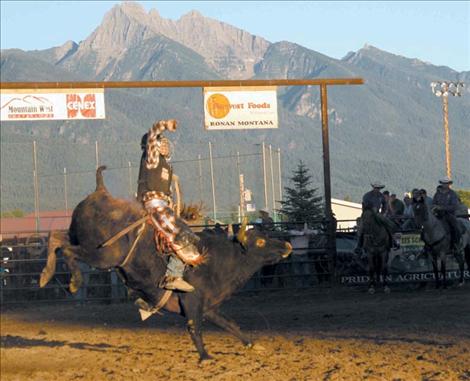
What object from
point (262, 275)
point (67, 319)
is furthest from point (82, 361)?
point (262, 275)

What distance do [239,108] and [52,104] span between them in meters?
3.61

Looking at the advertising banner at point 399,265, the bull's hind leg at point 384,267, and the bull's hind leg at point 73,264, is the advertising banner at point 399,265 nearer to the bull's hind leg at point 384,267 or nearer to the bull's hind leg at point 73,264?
the bull's hind leg at point 384,267

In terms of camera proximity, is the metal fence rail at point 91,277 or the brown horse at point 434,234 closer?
the metal fence rail at point 91,277

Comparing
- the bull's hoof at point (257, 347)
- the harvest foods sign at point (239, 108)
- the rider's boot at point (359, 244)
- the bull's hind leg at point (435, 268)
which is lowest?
the bull's hoof at point (257, 347)

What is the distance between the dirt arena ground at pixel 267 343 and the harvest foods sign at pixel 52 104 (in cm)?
362

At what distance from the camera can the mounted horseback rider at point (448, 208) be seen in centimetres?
2111

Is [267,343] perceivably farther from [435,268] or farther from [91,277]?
[435,268]

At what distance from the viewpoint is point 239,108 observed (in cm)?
2017

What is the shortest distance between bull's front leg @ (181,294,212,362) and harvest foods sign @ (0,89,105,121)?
28.0 ft

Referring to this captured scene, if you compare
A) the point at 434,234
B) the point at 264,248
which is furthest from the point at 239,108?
the point at 264,248

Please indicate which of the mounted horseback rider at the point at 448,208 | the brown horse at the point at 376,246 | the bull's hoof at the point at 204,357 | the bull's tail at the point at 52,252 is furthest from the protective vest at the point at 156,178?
the mounted horseback rider at the point at 448,208

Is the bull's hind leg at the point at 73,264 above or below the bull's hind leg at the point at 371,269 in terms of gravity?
above

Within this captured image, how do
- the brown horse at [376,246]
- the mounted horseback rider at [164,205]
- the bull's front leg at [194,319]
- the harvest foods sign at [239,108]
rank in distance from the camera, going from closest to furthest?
the mounted horseback rider at [164,205] < the bull's front leg at [194,319] < the harvest foods sign at [239,108] < the brown horse at [376,246]

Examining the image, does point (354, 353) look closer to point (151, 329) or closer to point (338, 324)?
point (338, 324)
